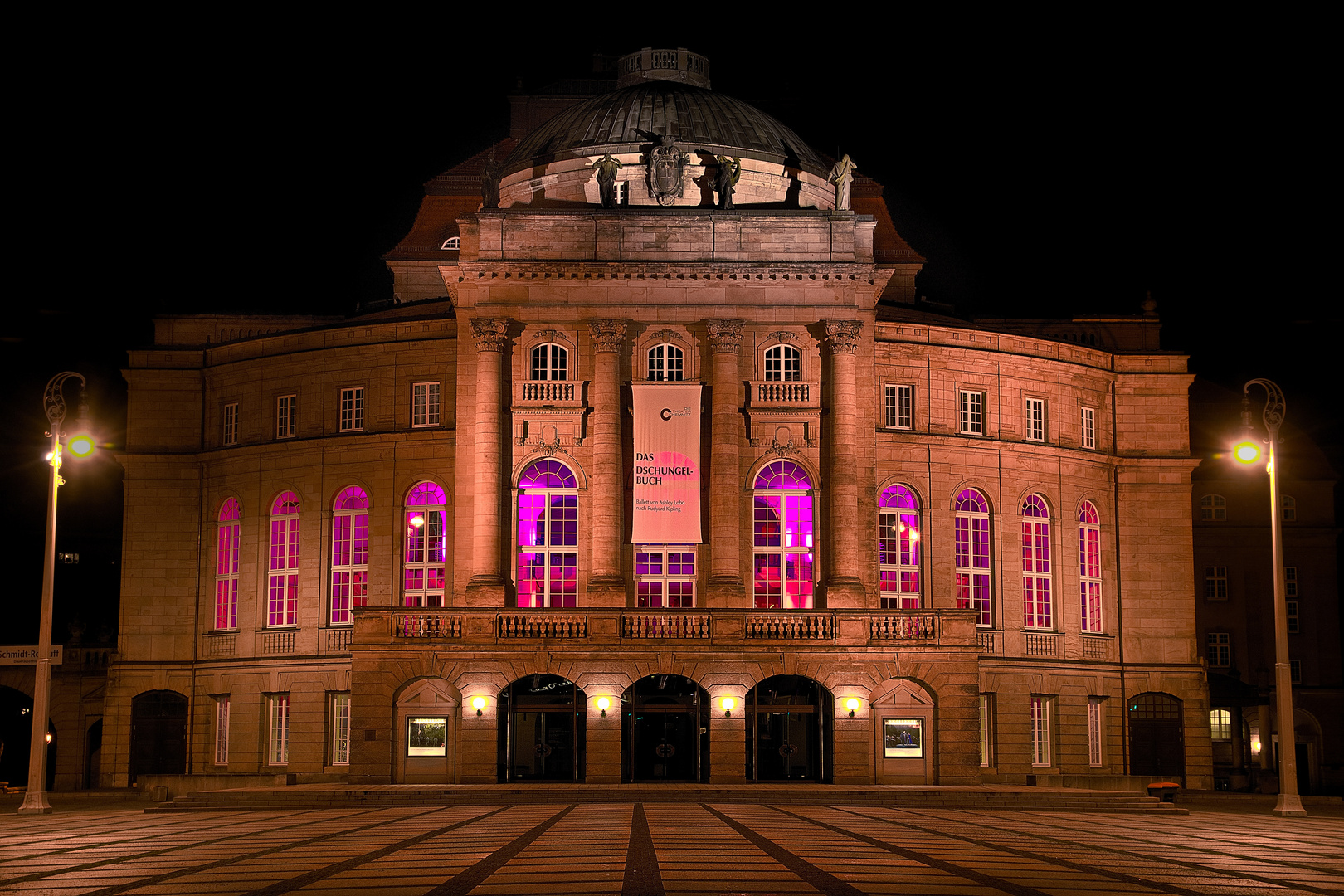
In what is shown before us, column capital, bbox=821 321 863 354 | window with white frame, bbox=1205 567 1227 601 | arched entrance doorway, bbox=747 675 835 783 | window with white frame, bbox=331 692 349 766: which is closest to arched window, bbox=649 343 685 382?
column capital, bbox=821 321 863 354

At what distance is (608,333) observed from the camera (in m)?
59.7

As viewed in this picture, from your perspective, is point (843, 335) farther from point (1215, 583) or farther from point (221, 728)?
point (1215, 583)

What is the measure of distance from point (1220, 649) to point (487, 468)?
43.1m

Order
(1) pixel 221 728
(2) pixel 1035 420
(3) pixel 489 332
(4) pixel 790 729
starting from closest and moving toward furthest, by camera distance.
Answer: (4) pixel 790 729
(3) pixel 489 332
(1) pixel 221 728
(2) pixel 1035 420

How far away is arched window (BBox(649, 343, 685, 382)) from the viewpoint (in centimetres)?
6031

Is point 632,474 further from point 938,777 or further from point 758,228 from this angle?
point 938,777

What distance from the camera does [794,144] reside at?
235 feet

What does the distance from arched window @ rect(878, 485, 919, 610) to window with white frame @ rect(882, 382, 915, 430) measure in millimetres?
2392

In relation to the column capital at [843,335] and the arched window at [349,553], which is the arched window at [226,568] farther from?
the column capital at [843,335]

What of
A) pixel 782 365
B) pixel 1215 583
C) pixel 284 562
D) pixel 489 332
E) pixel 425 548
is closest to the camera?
pixel 489 332

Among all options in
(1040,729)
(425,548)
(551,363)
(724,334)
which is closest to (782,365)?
(724,334)

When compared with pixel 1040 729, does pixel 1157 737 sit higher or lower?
lower

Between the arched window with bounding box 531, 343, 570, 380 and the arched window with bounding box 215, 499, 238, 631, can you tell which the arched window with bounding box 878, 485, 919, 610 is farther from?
the arched window with bounding box 215, 499, 238, 631

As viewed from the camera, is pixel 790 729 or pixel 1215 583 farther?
pixel 1215 583
